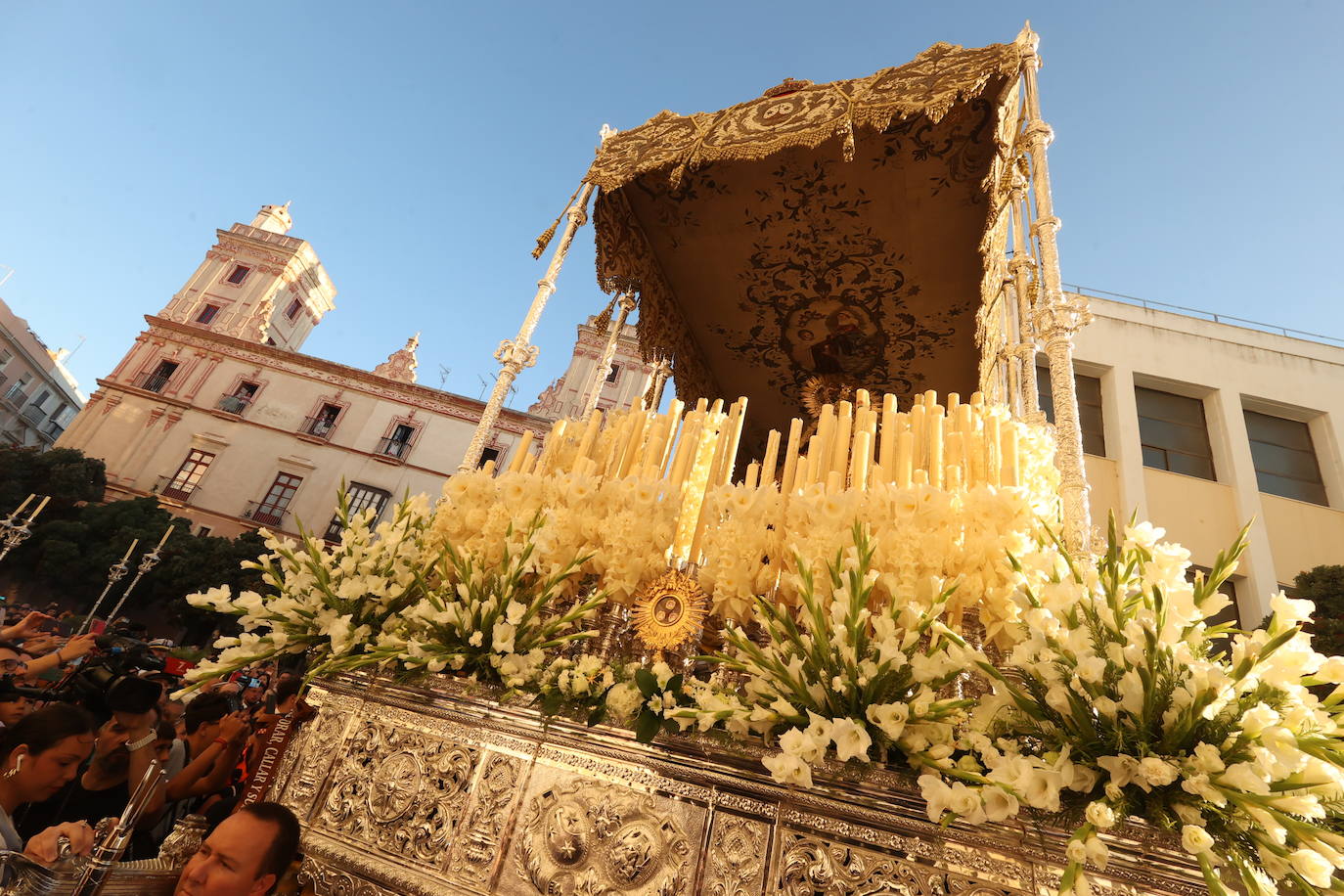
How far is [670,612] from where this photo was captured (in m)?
2.66

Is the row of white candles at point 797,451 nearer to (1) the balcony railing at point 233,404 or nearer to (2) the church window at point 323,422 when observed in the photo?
(2) the church window at point 323,422

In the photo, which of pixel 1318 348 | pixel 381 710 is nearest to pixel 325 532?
pixel 381 710

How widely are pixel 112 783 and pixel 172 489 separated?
91.1 ft

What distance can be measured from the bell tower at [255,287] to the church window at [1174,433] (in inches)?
1356

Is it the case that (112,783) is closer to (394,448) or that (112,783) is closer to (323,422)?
(394,448)

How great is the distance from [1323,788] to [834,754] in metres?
1.15

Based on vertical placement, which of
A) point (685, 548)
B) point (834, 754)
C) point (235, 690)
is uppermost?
point (685, 548)

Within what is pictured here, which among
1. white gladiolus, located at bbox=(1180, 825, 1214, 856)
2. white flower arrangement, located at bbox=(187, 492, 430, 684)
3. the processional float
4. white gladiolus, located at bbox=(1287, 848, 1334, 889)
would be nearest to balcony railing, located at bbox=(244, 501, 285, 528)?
the processional float

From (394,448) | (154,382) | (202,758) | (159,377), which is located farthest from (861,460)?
(159,377)

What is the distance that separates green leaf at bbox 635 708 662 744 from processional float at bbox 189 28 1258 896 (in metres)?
0.09

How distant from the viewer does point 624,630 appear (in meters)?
2.87

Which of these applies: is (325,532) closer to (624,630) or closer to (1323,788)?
(624,630)

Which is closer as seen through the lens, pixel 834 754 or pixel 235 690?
pixel 834 754

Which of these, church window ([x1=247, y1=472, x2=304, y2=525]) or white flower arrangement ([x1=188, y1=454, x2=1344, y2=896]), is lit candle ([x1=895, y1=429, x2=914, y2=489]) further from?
church window ([x1=247, y1=472, x2=304, y2=525])
